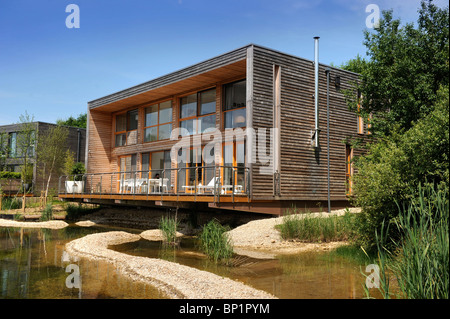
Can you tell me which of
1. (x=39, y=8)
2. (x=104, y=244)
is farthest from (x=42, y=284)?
(x=39, y=8)

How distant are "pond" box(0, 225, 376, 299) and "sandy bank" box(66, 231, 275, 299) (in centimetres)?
23

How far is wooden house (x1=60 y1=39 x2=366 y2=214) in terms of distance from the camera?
1255 centimetres

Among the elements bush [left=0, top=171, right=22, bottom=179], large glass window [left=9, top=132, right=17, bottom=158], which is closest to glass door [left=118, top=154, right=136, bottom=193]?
bush [left=0, top=171, right=22, bottom=179]

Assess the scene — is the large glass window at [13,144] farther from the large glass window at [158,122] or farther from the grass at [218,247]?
the grass at [218,247]

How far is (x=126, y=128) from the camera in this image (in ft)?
67.4

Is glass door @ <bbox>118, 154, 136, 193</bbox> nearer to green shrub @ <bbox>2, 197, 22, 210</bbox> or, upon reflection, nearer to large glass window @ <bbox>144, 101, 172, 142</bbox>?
large glass window @ <bbox>144, 101, 172, 142</bbox>

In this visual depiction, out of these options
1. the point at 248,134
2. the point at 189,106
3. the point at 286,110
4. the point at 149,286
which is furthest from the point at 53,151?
the point at 149,286

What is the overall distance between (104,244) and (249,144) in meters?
5.38

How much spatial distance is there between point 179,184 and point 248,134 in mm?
5301

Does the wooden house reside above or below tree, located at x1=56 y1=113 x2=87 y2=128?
below

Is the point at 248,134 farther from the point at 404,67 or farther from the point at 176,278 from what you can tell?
the point at 176,278

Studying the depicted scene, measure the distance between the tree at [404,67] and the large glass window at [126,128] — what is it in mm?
12047

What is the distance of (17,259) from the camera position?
28.3ft

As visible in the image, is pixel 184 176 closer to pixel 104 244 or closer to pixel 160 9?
pixel 104 244
